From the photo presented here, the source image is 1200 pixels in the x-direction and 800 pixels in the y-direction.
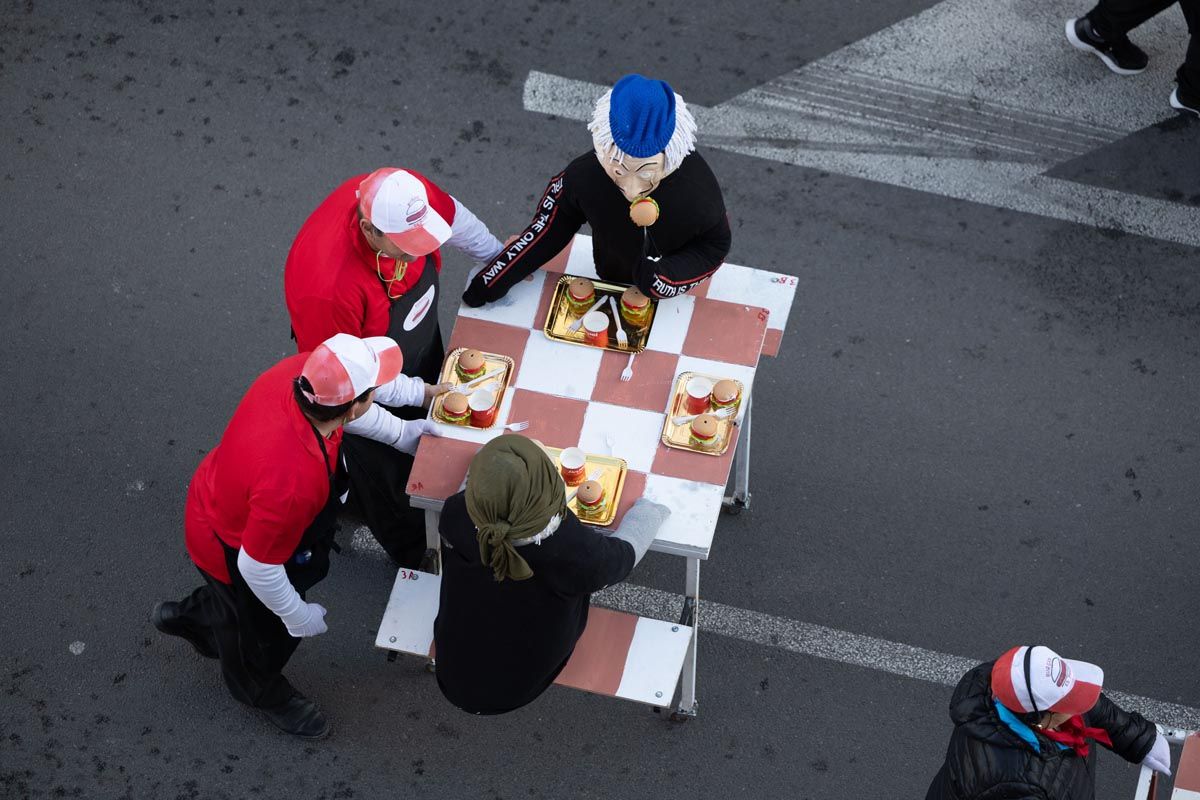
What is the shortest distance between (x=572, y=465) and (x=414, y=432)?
57 centimetres

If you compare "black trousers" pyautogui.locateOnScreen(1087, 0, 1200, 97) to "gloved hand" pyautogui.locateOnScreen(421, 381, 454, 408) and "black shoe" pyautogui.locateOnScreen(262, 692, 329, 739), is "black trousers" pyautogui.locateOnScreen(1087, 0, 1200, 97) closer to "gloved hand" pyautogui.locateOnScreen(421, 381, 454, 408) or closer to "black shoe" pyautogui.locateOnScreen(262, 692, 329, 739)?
"gloved hand" pyautogui.locateOnScreen(421, 381, 454, 408)

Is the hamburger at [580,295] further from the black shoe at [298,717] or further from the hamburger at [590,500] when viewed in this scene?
the black shoe at [298,717]

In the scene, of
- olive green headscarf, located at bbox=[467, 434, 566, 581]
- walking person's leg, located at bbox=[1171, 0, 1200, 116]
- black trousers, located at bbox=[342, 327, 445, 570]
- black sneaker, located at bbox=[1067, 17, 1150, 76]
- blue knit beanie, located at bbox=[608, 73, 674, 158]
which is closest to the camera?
olive green headscarf, located at bbox=[467, 434, 566, 581]

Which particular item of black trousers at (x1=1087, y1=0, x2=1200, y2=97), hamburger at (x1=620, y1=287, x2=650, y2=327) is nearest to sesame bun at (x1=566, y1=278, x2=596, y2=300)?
hamburger at (x1=620, y1=287, x2=650, y2=327)

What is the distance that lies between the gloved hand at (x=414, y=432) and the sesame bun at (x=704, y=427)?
812 mm

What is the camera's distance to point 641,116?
3.68m

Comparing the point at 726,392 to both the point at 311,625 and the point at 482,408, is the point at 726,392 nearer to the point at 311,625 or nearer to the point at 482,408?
the point at 482,408

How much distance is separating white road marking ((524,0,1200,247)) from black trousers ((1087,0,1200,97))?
0.17m

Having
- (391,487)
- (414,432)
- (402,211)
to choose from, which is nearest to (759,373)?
(391,487)

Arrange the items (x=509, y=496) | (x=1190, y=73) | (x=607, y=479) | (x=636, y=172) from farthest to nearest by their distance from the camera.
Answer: (x=1190, y=73)
(x=607, y=479)
(x=636, y=172)
(x=509, y=496)

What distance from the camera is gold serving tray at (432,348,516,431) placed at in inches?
162

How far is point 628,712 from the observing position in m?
4.74

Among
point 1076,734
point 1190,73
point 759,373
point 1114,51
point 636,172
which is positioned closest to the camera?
point 1076,734

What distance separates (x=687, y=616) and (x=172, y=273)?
2.85 metres
